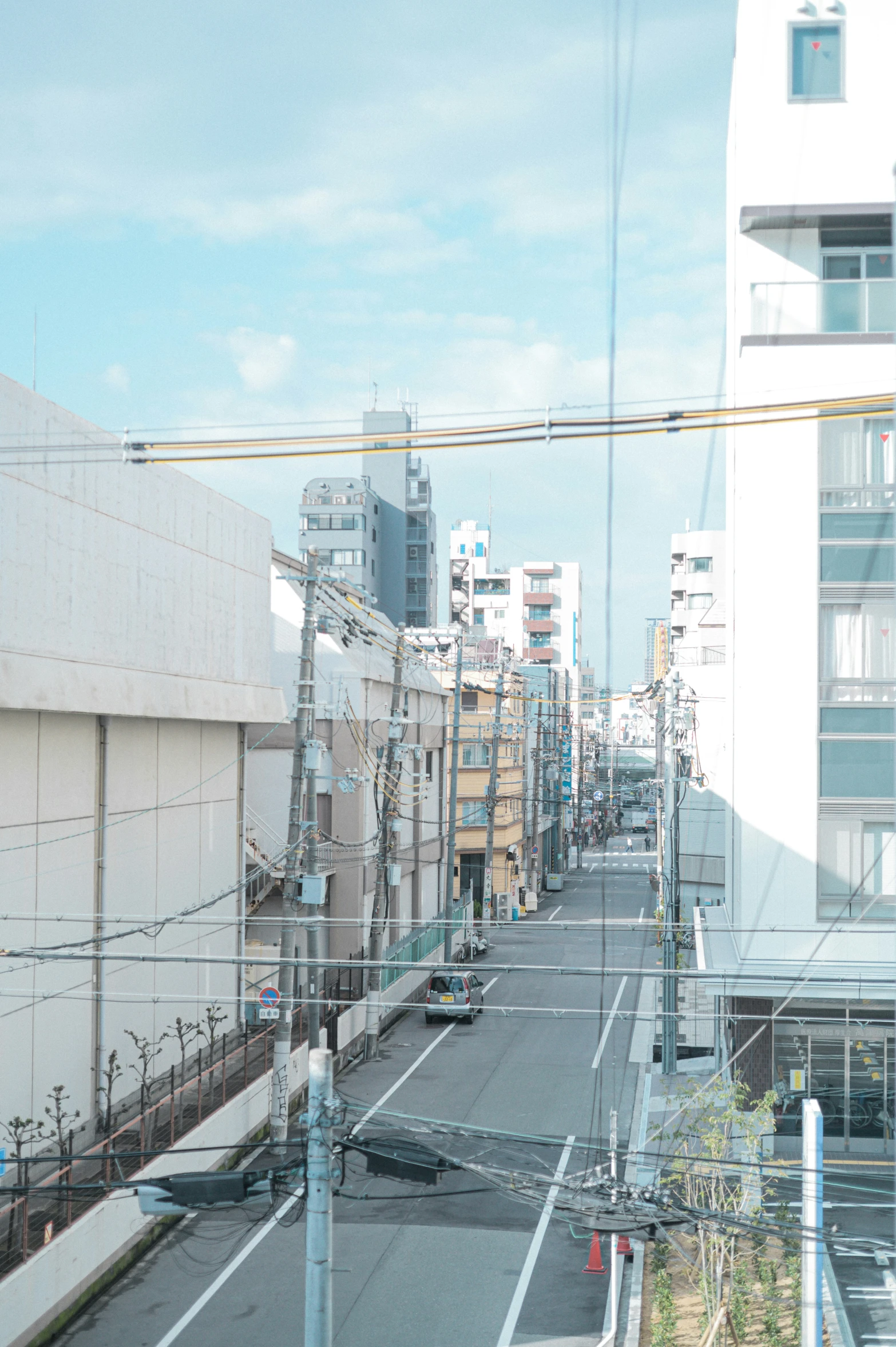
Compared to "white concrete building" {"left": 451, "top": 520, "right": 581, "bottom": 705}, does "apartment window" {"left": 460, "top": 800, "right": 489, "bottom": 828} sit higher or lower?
lower

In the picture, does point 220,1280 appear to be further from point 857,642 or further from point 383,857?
point 383,857

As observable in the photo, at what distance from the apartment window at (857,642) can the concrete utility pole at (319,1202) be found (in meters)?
9.50

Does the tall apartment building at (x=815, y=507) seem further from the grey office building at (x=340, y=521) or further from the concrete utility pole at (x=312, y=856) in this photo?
the grey office building at (x=340, y=521)

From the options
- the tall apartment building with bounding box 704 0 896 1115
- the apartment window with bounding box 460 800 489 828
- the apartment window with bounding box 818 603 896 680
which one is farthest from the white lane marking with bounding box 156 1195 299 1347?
the apartment window with bounding box 460 800 489 828

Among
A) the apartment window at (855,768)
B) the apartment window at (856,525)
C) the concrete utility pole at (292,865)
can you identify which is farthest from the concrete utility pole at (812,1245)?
the concrete utility pole at (292,865)

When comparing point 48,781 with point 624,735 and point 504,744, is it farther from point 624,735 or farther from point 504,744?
point 624,735

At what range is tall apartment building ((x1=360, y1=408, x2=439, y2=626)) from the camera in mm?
72562

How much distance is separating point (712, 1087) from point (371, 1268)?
4.67m

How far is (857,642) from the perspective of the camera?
48.9ft

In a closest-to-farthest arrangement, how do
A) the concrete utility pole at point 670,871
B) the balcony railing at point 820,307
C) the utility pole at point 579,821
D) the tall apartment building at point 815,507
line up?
1. the balcony railing at point 820,307
2. the tall apartment building at point 815,507
3. the concrete utility pole at point 670,871
4. the utility pole at point 579,821

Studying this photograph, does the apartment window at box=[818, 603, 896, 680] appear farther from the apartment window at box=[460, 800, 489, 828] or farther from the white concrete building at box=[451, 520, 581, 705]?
the white concrete building at box=[451, 520, 581, 705]

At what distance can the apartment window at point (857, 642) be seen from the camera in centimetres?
1477

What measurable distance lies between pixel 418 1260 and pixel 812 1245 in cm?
663

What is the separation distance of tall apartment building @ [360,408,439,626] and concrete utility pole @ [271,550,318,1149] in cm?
5261
